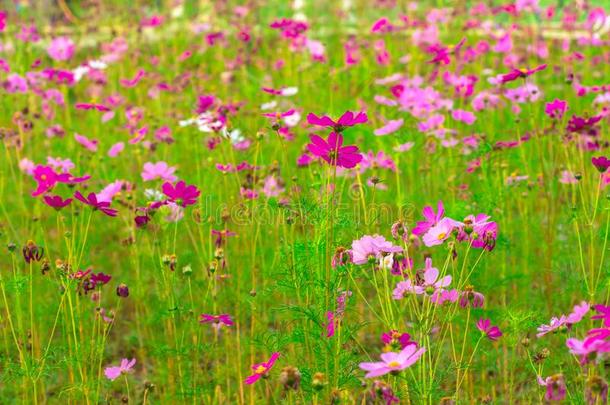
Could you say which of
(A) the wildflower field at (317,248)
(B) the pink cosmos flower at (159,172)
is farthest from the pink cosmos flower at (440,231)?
(B) the pink cosmos flower at (159,172)

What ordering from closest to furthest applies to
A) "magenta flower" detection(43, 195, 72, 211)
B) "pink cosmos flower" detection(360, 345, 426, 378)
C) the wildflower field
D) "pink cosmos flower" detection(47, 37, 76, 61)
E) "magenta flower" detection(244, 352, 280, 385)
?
"pink cosmos flower" detection(360, 345, 426, 378) < "magenta flower" detection(244, 352, 280, 385) < the wildflower field < "magenta flower" detection(43, 195, 72, 211) < "pink cosmos flower" detection(47, 37, 76, 61)

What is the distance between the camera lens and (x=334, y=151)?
1.29 metres

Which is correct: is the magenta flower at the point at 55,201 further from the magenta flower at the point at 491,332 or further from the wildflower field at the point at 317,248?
the magenta flower at the point at 491,332

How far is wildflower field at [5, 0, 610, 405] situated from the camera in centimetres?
137

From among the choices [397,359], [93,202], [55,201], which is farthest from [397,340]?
[55,201]

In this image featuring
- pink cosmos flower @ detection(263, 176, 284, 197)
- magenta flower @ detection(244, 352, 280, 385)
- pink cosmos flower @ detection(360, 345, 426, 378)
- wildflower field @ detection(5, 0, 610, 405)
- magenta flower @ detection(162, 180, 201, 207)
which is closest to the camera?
pink cosmos flower @ detection(360, 345, 426, 378)

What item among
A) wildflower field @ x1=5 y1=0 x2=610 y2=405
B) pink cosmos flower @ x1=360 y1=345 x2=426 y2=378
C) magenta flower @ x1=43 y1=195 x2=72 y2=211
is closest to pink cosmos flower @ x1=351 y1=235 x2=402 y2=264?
wildflower field @ x1=5 y1=0 x2=610 y2=405

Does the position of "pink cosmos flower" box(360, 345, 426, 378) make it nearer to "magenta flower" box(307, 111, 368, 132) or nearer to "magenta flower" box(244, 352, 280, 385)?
"magenta flower" box(244, 352, 280, 385)

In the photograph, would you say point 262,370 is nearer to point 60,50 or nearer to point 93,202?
point 93,202

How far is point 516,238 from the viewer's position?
2.37 m

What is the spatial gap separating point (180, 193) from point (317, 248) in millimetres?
333

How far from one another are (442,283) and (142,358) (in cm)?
98

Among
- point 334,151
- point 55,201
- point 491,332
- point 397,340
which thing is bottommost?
point 491,332

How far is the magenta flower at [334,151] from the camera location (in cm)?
128
